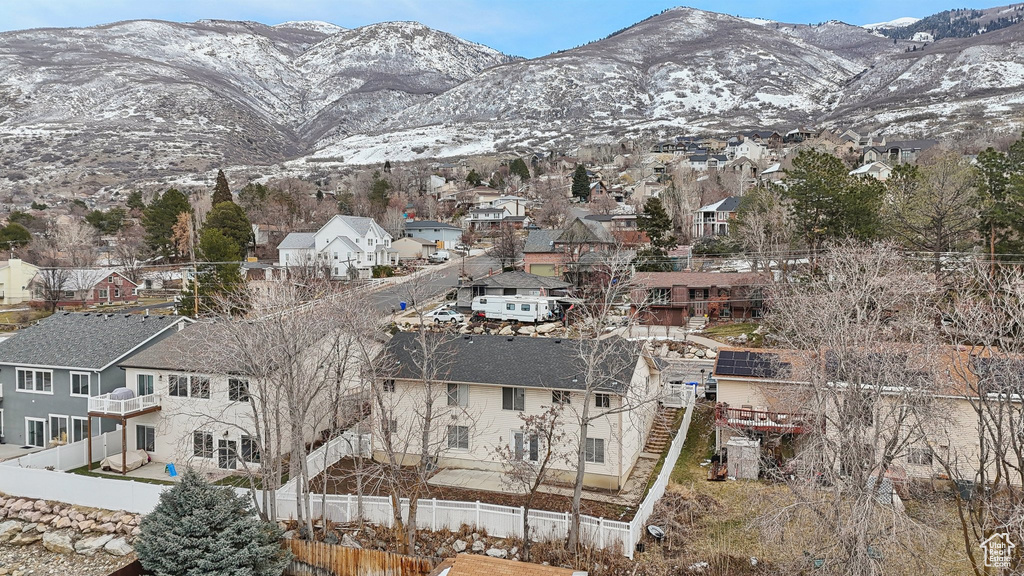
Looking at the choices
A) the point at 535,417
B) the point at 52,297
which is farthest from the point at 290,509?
the point at 52,297

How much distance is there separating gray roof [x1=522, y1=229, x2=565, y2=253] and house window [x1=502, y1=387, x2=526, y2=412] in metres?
36.4

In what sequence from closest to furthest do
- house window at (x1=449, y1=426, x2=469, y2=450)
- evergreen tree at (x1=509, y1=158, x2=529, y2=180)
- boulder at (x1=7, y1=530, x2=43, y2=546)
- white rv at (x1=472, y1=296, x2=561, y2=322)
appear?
boulder at (x1=7, y1=530, x2=43, y2=546)
house window at (x1=449, y1=426, x2=469, y2=450)
white rv at (x1=472, y1=296, x2=561, y2=322)
evergreen tree at (x1=509, y1=158, x2=529, y2=180)

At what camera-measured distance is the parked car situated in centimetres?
4694

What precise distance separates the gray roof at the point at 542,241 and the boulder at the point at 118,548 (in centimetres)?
4330

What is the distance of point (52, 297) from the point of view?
55219 mm

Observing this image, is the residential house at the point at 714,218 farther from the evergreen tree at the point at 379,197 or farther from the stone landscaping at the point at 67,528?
the stone landscaping at the point at 67,528

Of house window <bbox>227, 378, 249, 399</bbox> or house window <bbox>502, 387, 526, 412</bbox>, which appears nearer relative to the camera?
house window <bbox>502, 387, 526, 412</bbox>

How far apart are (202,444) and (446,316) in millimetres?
23360

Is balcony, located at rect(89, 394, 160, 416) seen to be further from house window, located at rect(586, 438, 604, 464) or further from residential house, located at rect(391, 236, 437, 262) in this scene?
residential house, located at rect(391, 236, 437, 262)

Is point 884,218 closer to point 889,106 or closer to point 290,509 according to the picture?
point 290,509

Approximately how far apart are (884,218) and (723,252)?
2196 cm

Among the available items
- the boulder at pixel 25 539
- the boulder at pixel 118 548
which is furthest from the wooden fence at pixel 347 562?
the boulder at pixel 25 539

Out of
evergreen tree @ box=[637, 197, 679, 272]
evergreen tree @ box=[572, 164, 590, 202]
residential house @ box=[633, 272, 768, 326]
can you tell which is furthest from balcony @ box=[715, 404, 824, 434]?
evergreen tree @ box=[572, 164, 590, 202]

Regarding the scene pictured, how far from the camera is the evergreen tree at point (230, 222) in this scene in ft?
223
